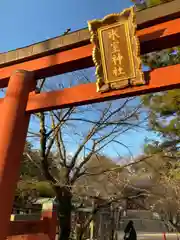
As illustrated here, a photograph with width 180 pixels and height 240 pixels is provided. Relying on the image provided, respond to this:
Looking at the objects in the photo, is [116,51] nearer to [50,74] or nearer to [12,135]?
[50,74]

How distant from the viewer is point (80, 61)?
153 inches

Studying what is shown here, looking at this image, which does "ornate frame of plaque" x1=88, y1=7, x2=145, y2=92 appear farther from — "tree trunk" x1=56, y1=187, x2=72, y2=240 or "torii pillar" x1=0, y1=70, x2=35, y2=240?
"tree trunk" x1=56, y1=187, x2=72, y2=240

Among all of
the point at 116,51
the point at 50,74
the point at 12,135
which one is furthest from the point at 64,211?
the point at 116,51

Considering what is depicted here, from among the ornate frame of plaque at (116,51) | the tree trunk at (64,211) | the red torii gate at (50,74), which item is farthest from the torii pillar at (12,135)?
the tree trunk at (64,211)

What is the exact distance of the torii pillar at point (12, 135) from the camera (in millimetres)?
3414

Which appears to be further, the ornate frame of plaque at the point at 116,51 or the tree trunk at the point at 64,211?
the tree trunk at the point at 64,211

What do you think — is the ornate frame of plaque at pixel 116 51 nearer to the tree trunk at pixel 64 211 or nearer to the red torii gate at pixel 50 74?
the red torii gate at pixel 50 74

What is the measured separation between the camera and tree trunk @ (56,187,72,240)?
6.74 metres

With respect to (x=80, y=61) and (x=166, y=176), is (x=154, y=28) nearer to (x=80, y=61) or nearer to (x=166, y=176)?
(x=80, y=61)

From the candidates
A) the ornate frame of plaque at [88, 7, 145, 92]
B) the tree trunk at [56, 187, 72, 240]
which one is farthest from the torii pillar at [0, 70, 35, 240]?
the tree trunk at [56, 187, 72, 240]

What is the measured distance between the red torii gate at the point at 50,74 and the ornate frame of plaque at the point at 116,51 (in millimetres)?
128

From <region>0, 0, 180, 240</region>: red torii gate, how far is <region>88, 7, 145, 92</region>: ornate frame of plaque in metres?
0.13

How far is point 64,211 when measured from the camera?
6.80m

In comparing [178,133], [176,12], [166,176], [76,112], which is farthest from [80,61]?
[166,176]
